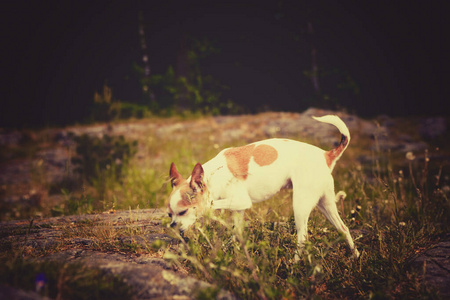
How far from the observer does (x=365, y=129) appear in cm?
858

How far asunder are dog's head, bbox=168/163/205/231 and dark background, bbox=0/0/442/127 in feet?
38.9

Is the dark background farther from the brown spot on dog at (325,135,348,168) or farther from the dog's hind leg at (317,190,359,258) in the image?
the dog's hind leg at (317,190,359,258)

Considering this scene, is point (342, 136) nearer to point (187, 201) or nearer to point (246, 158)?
point (246, 158)

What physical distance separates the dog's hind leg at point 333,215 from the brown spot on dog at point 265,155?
24.3 inches

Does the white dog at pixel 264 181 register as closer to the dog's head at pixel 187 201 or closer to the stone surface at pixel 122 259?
the dog's head at pixel 187 201

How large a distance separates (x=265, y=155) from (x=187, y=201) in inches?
32.7

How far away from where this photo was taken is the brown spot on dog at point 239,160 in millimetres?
2270

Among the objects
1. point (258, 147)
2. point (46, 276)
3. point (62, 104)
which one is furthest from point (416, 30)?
point (62, 104)

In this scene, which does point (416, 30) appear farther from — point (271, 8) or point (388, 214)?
point (388, 214)

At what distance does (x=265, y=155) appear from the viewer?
2.30 metres

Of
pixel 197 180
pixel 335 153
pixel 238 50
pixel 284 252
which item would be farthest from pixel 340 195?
pixel 238 50

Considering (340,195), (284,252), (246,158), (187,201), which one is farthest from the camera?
(340,195)

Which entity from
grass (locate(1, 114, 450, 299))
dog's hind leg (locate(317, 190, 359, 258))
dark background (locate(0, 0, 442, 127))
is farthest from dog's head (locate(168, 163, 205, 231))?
dark background (locate(0, 0, 442, 127))

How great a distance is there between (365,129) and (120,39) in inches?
512
